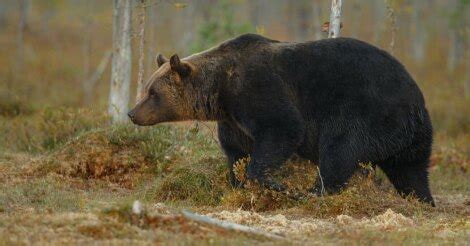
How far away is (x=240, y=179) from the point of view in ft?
31.3

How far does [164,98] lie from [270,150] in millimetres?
1648

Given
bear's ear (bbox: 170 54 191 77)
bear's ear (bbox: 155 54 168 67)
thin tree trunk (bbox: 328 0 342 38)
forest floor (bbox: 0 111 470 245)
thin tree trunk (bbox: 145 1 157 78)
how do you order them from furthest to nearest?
thin tree trunk (bbox: 145 1 157 78)
thin tree trunk (bbox: 328 0 342 38)
bear's ear (bbox: 155 54 168 67)
bear's ear (bbox: 170 54 191 77)
forest floor (bbox: 0 111 470 245)

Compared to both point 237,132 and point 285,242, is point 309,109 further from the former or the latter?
point 285,242

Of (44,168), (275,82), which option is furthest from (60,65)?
(275,82)

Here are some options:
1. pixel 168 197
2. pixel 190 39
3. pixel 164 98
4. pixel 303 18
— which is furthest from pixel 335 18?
pixel 303 18

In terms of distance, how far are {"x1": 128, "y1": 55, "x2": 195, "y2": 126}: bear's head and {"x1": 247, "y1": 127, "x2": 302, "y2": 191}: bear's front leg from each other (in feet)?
4.11

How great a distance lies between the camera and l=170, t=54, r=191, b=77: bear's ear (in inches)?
396

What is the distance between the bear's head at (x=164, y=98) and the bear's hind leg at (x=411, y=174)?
8.67ft

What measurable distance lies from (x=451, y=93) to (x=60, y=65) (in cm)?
1682

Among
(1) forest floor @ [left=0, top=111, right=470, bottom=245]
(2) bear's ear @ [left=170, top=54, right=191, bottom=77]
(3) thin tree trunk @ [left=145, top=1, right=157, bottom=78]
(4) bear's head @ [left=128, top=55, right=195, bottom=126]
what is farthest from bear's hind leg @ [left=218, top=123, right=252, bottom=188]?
A: (3) thin tree trunk @ [left=145, top=1, right=157, bottom=78]

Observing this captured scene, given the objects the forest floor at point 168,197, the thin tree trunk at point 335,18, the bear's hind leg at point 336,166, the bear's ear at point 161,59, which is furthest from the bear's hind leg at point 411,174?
the bear's ear at point 161,59

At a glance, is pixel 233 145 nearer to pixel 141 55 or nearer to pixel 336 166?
pixel 336 166

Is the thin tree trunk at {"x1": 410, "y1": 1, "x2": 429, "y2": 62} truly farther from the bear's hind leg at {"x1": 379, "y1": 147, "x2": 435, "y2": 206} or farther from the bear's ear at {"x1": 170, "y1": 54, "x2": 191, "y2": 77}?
the bear's ear at {"x1": 170, "y1": 54, "x2": 191, "y2": 77}

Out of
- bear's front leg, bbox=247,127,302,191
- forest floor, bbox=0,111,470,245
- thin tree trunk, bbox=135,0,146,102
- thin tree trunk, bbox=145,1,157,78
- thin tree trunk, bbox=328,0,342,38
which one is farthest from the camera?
thin tree trunk, bbox=145,1,157,78
